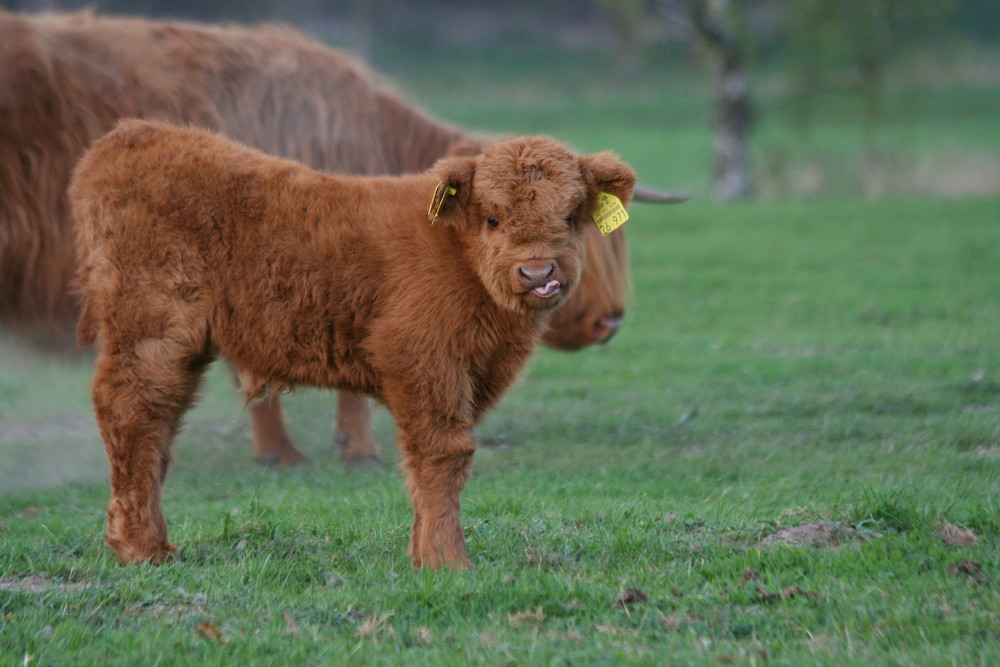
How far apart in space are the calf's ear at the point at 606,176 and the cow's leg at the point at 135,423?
171cm

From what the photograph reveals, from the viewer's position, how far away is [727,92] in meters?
19.8

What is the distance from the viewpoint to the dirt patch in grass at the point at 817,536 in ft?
15.0

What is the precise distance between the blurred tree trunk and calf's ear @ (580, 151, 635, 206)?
49.9 feet

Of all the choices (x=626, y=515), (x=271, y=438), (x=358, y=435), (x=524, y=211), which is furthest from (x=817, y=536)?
(x=271, y=438)

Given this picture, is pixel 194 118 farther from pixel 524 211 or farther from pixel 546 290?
pixel 546 290

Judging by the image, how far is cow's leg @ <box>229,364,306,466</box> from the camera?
24.1 ft

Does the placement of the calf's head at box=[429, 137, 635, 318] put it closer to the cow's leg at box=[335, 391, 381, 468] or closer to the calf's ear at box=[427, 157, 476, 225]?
the calf's ear at box=[427, 157, 476, 225]

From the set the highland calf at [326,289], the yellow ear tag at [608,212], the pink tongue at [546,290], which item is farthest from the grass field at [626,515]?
the yellow ear tag at [608,212]

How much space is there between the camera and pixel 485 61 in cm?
4884

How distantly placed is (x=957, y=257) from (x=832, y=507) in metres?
9.28

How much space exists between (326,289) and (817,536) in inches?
86.4

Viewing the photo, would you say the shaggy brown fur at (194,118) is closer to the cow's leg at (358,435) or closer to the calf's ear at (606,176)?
the cow's leg at (358,435)

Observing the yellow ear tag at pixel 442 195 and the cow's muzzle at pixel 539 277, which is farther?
the yellow ear tag at pixel 442 195

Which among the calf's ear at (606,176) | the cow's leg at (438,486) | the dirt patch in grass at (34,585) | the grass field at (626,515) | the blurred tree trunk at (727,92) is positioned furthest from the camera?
the blurred tree trunk at (727,92)
